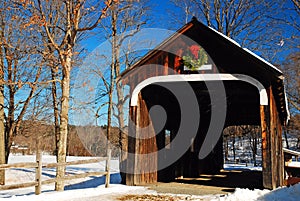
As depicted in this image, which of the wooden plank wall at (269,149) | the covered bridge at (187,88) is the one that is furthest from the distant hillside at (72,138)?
the wooden plank wall at (269,149)

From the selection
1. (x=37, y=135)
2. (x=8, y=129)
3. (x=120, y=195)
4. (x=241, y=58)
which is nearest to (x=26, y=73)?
(x=8, y=129)

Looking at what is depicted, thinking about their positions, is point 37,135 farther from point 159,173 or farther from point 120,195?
point 120,195

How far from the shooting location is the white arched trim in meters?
8.38

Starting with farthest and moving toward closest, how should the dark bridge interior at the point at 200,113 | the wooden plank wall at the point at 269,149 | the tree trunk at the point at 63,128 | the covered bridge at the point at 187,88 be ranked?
the dark bridge interior at the point at 200,113, the tree trunk at the point at 63,128, the covered bridge at the point at 187,88, the wooden plank wall at the point at 269,149

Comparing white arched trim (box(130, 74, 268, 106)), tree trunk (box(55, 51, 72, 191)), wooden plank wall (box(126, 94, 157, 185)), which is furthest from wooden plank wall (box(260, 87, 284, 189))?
tree trunk (box(55, 51, 72, 191))

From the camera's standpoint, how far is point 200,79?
892cm

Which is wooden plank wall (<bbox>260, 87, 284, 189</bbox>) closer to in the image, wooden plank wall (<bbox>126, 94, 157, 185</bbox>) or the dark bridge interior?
the dark bridge interior

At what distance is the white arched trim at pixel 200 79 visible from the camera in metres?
8.38

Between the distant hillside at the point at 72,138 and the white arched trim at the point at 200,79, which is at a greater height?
the white arched trim at the point at 200,79

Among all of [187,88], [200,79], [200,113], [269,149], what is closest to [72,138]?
[200,113]

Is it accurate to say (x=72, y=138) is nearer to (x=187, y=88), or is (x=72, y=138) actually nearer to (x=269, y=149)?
(x=187, y=88)

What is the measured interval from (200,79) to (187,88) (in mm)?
1753

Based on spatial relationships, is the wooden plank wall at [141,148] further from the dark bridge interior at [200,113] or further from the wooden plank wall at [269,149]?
the wooden plank wall at [269,149]

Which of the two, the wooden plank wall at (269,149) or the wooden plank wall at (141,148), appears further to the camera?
the wooden plank wall at (141,148)
